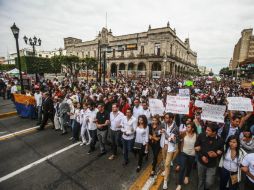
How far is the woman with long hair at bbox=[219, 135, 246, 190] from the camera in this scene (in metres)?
3.34

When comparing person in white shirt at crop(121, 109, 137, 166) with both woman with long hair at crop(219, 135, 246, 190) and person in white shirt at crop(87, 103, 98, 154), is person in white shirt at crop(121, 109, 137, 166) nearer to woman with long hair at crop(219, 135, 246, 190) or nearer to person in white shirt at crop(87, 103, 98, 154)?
person in white shirt at crop(87, 103, 98, 154)

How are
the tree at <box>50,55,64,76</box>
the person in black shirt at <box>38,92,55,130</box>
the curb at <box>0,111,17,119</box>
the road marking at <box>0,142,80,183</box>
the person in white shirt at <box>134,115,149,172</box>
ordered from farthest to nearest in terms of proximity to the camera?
the tree at <box>50,55,64,76</box> → the curb at <box>0,111,17,119</box> → the person in black shirt at <box>38,92,55,130</box> → the person in white shirt at <box>134,115,149,172</box> → the road marking at <box>0,142,80,183</box>

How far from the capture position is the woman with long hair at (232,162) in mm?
3344

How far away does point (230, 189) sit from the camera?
137 inches

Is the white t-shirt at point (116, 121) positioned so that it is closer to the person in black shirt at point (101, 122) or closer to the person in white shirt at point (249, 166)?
the person in black shirt at point (101, 122)

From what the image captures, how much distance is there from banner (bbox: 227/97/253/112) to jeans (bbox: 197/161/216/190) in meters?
3.20

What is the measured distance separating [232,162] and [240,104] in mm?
3237

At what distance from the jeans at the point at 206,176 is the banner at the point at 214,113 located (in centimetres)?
153

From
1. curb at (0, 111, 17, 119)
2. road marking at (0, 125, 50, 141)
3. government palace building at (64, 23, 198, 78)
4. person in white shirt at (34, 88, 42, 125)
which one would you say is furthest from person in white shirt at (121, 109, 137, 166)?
government palace building at (64, 23, 198, 78)

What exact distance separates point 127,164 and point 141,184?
98 cm

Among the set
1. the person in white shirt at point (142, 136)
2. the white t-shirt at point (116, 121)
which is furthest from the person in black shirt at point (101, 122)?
the person in white shirt at point (142, 136)

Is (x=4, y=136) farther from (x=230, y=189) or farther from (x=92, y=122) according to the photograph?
(x=230, y=189)

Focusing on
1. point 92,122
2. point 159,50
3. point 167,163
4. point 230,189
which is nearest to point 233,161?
point 230,189

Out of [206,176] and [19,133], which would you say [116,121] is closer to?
[206,176]
